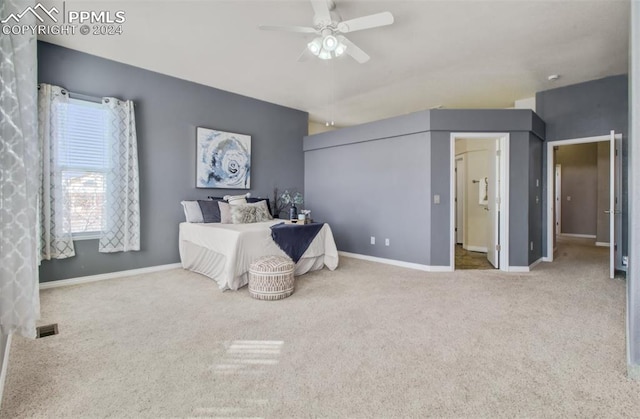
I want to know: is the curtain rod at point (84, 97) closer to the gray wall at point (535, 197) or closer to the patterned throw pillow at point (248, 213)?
the patterned throw pillow at point (248, 213)

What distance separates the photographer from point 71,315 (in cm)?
274

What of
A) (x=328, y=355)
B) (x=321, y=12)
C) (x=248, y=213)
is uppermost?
(x=321, y=12)

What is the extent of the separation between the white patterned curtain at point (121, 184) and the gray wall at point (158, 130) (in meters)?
0.15

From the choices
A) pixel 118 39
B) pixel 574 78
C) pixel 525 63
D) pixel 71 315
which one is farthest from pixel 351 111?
pixel 71 315

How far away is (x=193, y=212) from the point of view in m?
4.50

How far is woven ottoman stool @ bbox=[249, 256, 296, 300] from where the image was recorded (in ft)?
10.3

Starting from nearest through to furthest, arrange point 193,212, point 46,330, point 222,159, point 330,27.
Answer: point 46,330 → point 330,27 → point 193,212 → point 222,159

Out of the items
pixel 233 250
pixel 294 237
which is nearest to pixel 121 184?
pixel 233 250

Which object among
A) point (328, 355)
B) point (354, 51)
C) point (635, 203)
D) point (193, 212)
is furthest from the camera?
point (193, 212)

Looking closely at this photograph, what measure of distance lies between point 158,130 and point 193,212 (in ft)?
4.30

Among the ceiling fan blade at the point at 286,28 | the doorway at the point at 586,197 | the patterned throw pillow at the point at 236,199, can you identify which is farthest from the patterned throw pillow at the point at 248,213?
the doorway at the point at 586,197

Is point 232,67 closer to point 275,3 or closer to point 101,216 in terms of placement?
point 275,3

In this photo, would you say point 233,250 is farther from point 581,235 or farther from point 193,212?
point 581,235

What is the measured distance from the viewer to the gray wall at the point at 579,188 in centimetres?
808
